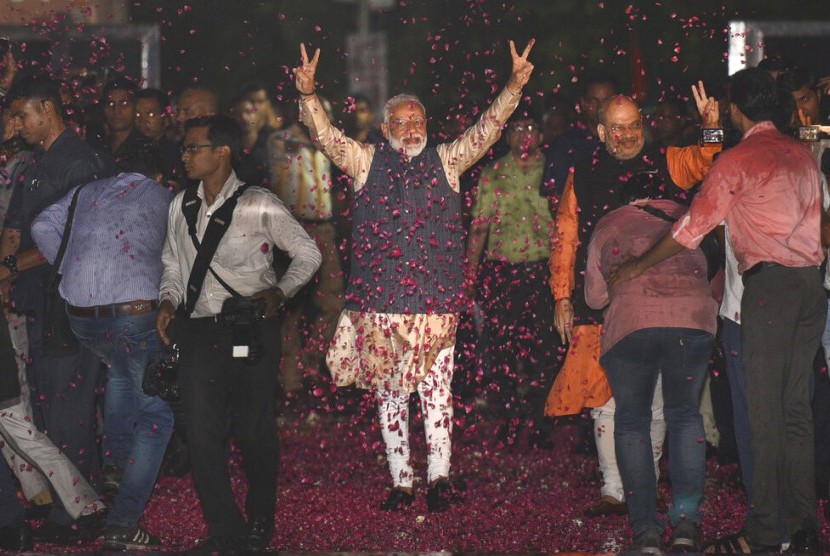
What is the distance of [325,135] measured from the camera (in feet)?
23.7

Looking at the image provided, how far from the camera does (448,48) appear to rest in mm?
13039

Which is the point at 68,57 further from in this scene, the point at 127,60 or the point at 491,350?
the point at 491,350

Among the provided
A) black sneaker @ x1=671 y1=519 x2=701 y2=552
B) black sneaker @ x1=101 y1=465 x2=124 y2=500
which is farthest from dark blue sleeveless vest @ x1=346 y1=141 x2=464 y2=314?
black sneaker @ x1=671 y1=519 x2=701 y2=552

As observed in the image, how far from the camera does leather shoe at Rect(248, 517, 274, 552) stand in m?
6.28

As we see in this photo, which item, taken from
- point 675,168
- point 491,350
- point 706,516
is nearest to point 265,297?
point 675,168

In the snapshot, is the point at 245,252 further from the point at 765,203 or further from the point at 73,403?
the point at 765,203

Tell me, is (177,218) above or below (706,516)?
above

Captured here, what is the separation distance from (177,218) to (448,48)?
6928 mm

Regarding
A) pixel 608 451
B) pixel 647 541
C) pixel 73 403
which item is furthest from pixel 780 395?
pixel 73 403

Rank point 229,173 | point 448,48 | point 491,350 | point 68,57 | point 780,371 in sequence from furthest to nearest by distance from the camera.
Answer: point 448,48
point 68,57
point 491,350
point 229,173
point 780,371

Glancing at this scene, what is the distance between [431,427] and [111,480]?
5.63 ft

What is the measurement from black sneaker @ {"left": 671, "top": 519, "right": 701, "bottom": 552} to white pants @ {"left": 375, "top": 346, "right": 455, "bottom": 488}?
59.8 inches

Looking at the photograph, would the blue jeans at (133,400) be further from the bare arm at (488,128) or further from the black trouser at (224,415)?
the bare arm at (488,128)

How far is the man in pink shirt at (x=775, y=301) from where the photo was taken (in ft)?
19.1
